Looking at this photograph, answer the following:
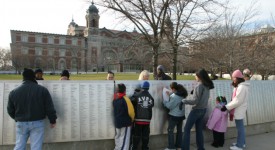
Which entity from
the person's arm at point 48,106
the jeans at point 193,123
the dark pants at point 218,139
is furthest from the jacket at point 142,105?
the dark pants at point 218,139

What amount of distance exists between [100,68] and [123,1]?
80384mm

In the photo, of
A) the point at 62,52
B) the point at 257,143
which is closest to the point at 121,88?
the point at 257,143

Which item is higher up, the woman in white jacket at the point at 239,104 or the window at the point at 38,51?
the window at the point at 38,51

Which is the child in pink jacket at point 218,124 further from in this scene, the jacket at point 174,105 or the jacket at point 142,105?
the jacket at point 142,105

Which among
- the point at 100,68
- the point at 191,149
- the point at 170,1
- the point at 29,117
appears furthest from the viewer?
the point at 100,68

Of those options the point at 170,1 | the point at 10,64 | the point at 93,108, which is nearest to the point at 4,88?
the point at 93,108

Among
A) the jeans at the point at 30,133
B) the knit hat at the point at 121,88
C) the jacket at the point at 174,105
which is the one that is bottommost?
the jeans at the point at 30,133

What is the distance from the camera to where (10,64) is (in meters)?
77.7

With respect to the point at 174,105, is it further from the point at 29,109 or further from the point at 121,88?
the point at 29,109

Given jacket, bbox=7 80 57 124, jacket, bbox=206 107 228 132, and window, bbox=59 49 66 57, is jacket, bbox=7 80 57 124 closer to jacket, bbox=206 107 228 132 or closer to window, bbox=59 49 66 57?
jacket, bbox=206 107 228 132

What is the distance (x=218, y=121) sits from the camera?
6336 millimetres

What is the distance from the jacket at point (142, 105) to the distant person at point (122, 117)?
0.17 m

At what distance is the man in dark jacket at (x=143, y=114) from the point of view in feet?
17.6

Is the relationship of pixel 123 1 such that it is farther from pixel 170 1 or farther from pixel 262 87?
pixel 262 87
